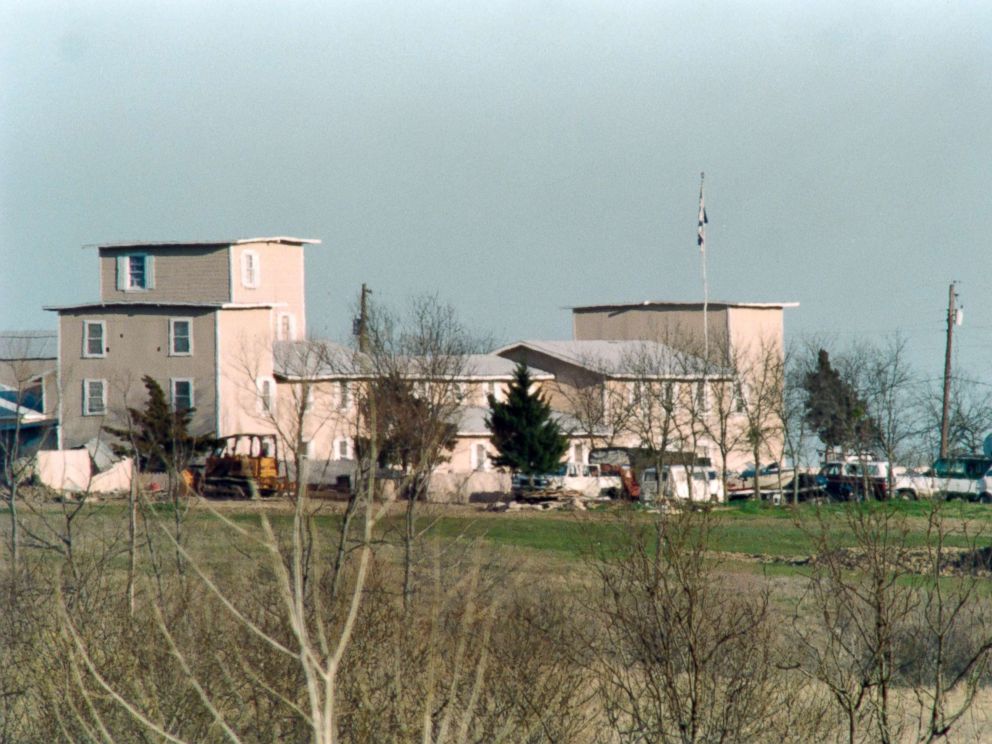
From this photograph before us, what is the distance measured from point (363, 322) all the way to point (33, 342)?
18154mm

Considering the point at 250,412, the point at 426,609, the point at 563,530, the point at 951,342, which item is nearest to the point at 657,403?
the point at 951,342

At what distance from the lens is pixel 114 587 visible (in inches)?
661

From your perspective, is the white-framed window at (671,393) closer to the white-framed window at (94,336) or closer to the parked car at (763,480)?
the parked car at (763,480)

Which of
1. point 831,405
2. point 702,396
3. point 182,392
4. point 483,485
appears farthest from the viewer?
point 831,405

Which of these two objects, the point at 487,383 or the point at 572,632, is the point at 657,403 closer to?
the point at 487,383

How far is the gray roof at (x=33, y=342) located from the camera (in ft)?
208

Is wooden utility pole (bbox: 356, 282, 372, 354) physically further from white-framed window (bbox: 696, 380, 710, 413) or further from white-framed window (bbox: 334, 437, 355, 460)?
white-framed window (bbox: 696, 380, 710, 413)

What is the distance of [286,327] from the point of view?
6116cm

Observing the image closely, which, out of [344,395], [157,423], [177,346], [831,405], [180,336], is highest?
[180,336]

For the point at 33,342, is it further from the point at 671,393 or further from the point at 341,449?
the point at 671,393

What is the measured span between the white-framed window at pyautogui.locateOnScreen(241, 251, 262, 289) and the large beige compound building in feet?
0.16

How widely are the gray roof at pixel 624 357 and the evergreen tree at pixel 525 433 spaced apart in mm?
7260

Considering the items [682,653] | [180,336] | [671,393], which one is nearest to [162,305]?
[180,336]

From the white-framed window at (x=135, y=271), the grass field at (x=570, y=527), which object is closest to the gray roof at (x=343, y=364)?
the white-framed window at (x=135, y=271)
